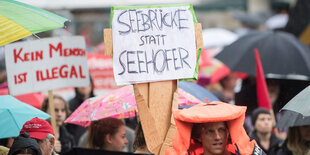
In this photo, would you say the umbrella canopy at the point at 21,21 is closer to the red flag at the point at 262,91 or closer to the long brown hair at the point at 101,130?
the long brown hair at the point at 101,130

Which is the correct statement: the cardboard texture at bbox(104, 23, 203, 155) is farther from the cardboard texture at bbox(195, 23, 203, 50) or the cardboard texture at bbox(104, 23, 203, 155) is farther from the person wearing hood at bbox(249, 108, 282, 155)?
the person wearing hood at bbox(249, 108, 282, 155)

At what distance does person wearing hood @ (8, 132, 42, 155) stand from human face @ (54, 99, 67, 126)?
266cm

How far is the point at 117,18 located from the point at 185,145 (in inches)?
52.5

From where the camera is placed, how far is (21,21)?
226 inches

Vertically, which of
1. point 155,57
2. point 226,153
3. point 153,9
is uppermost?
point 153,9

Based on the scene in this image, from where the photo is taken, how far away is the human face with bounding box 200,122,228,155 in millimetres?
5035

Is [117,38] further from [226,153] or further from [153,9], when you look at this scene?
[226,153]

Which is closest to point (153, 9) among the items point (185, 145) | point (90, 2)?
point (185, 145)

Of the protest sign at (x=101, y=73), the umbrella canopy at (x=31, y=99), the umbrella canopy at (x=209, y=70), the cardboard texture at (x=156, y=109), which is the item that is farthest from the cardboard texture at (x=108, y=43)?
the umbrella canopy at (x=209, y=70)

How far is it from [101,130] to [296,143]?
6.61ft

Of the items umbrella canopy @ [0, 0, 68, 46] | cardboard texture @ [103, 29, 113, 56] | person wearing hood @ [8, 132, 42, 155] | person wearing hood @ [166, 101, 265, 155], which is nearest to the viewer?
person wearing hood @ [166, 101, 265, 155]

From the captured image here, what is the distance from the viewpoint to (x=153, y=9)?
235 inches

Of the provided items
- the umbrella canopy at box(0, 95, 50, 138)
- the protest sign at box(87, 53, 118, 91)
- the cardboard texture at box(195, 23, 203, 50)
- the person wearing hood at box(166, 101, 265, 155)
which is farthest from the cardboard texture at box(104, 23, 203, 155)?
the protest sign at box(87, 53, 118, 91)

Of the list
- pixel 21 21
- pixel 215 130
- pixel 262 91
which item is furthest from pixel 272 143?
pixel 21 21
